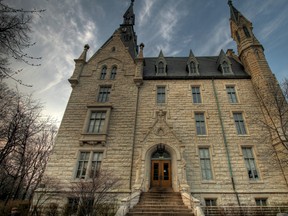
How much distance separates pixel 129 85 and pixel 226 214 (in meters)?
13.8

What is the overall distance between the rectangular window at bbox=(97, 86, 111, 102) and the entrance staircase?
398 inches

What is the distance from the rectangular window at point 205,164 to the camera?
13.4m

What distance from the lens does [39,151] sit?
70.1ft

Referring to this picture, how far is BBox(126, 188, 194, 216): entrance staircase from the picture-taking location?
30.1ft

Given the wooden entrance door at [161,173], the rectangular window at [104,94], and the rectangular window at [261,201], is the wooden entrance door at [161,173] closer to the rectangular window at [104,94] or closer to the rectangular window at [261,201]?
the rectangular window at [261,201]

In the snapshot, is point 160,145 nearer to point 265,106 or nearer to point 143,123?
point 143,123

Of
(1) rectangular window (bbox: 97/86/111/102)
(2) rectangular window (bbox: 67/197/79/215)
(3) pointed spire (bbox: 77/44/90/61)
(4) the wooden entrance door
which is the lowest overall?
(2) rectangular window (bbox: 67/197/79/215)

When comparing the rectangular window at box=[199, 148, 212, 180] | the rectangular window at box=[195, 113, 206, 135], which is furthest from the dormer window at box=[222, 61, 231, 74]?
the rectangular window at box=[199, 148, 212, 180]

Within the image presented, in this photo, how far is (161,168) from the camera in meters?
13.6

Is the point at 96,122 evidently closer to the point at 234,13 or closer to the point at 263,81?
the point at 263,81

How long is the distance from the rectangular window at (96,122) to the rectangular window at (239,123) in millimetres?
12844

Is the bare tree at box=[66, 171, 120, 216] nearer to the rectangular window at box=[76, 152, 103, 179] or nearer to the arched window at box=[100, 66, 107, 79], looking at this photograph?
the rectangular window at box=[76, 152, 103, 179]

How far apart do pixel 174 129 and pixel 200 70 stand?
29.8 ft

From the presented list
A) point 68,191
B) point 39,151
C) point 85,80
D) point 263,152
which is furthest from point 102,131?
point 263,152
